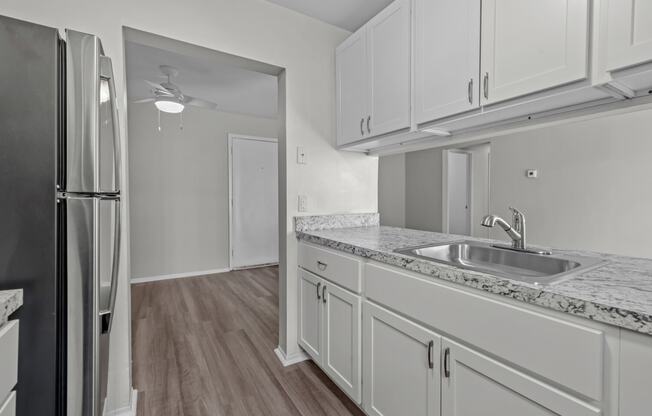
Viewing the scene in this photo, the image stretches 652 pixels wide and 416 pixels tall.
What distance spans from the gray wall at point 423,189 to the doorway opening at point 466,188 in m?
0.09

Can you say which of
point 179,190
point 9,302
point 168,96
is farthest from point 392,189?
point 179,190

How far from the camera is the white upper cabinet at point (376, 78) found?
166 cm

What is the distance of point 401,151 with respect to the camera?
216 centimetres

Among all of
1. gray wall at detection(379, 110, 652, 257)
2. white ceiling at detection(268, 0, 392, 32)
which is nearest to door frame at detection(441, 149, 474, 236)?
gray wall at detection(379, 110, 652, 257)

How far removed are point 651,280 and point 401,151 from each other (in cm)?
149

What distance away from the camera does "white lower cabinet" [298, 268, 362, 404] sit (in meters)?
1.48

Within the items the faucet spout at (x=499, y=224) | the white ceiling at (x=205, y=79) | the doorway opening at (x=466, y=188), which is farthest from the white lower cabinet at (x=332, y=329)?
the white ceiling at (x=205, y=79)

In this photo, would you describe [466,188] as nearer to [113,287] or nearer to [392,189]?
[392,189]

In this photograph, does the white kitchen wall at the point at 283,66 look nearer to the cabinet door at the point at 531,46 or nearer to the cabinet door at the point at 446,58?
the cabinet door at the point at 446,58

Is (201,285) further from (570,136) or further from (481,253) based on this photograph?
(570,136)

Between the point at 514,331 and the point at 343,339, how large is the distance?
3.04 feet

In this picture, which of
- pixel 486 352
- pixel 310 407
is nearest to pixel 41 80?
pixel 486 352

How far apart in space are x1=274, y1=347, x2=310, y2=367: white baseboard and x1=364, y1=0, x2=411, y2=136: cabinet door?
63.2 inches

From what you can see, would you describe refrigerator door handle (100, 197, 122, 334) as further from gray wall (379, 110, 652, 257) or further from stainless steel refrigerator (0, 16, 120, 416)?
gray wall (379, 110, 652, 257)
